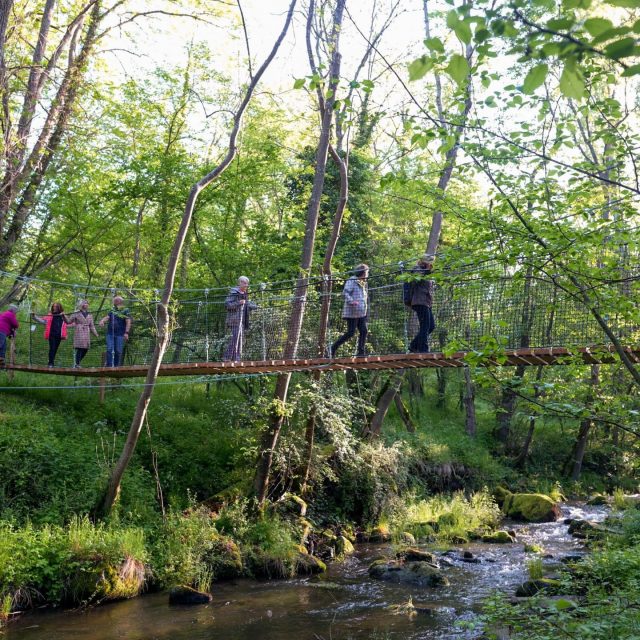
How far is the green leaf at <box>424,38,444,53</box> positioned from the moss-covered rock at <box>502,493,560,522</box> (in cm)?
1157

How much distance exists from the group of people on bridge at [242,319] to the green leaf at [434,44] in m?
4.01

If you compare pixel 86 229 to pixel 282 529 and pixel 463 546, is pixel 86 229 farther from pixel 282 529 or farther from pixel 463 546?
pixel 463 546

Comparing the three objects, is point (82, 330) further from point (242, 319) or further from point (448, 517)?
point (448, 517)

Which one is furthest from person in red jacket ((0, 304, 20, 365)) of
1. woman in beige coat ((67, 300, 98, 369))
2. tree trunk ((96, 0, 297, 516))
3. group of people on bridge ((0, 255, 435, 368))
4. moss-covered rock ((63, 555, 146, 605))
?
moss-covered rock ((63, 555, 146, 605))

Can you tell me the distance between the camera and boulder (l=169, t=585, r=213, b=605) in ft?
22.1

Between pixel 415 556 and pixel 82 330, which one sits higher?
pixel 82 330

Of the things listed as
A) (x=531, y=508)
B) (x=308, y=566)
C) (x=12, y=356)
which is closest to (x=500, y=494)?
(x=531, y=508)

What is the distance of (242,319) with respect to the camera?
8.45 meters

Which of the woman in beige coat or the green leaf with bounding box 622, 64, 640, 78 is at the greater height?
the green leaf with bounding box 622, 64, 640, 78

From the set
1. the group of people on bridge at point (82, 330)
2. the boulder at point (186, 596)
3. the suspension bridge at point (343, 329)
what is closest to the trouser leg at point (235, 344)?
the suspension bridge at point (343, 329)

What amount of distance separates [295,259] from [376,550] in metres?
4.88

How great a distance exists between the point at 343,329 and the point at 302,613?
446cm

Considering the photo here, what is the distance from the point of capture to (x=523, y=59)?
1.61m

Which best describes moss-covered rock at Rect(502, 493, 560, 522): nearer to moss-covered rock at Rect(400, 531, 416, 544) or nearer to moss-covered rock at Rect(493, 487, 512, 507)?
moss-covered rock at Rect(493, 487, 512, 507)
